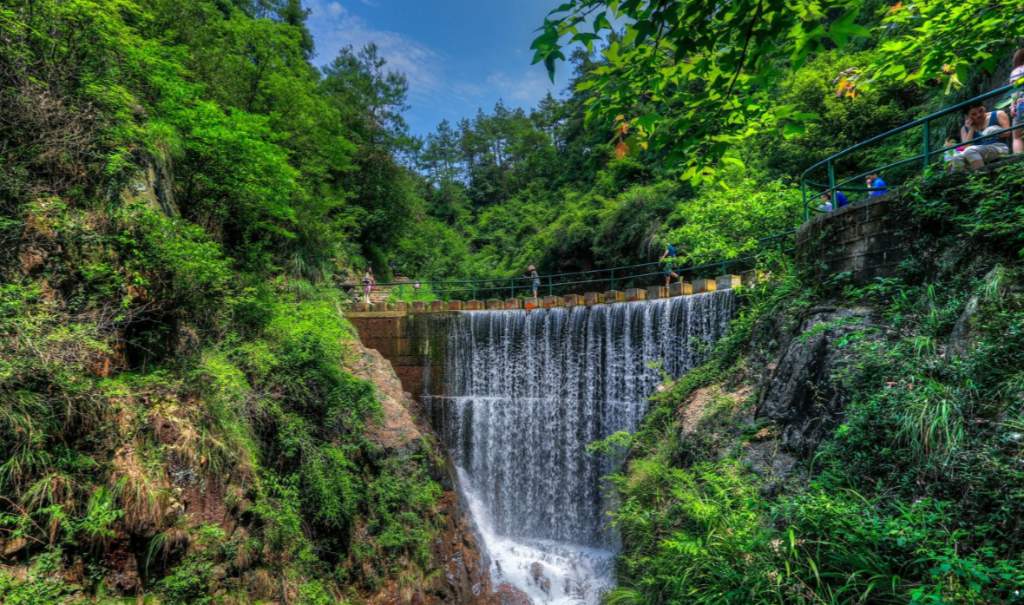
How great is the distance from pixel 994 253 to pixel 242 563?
7.78m

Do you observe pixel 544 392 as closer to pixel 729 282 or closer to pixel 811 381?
pixel 729 282

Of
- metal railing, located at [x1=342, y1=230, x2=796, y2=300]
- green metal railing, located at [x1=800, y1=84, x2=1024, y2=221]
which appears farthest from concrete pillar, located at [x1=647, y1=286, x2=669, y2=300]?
green metal railing, located at [x1=800, y1=84, x2=1024, y2=221]

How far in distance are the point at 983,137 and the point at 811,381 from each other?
251 centimetres

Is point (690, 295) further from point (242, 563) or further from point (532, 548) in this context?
Answer: point (242, 563)

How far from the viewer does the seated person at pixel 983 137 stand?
388 centimetres

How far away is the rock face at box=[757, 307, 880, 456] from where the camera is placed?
399cm

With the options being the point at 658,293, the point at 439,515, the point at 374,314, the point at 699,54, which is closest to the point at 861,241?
the point at 699,54

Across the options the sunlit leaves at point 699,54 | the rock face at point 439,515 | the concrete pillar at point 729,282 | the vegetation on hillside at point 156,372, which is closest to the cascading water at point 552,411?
the concrete pillar at point 729,282

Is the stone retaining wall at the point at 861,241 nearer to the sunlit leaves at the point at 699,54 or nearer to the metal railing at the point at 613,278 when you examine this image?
the metal railing at the point at 613,278

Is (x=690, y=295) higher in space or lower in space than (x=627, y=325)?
higher

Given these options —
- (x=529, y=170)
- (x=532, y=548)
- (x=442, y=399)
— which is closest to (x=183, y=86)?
(x=442, y=399)

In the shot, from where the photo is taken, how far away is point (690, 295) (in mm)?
9102

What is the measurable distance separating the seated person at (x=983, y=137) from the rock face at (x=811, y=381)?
1.54 meters

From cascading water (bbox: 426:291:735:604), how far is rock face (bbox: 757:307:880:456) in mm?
3529
